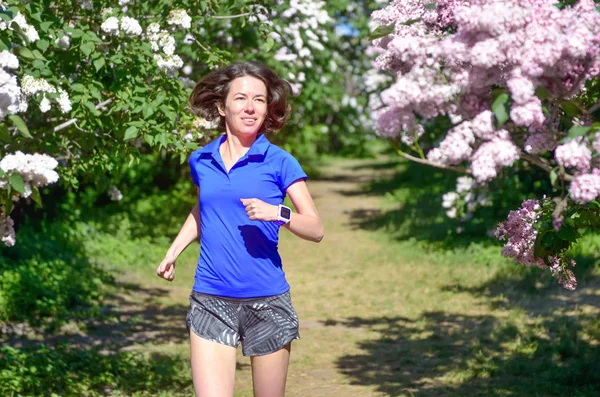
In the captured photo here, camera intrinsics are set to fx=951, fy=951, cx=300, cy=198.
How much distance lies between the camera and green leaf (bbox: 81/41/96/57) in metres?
5.42

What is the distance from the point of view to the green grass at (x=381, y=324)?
688 cm

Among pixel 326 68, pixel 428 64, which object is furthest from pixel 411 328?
pixel 326 68

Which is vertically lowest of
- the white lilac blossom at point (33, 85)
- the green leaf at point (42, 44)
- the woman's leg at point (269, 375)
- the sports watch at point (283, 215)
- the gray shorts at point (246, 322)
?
the woman's leg at point (269, 375)

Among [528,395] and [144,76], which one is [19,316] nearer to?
[144,76]

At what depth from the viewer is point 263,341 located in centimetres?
391

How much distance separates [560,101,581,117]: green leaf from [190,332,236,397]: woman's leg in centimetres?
168

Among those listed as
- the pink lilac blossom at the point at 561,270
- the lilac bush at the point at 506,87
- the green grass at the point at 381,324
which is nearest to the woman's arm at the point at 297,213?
the lilac bush at the point at 506,87

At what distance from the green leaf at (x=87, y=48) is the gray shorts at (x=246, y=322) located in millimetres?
2057

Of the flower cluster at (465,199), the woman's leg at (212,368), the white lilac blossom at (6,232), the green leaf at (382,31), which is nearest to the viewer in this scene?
the green leaf at (382,31)

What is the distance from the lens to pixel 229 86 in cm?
418

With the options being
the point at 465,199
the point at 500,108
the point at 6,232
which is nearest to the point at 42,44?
the point at 6,232

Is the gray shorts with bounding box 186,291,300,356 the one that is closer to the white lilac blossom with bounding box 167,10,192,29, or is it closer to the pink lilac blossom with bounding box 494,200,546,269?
the pink lilac blossom with bounding box 494,200,546,269

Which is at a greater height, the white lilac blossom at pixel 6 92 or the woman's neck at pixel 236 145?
the white lilac blossom at pixel 6 92

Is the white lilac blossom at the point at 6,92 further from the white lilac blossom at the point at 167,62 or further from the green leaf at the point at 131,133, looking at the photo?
the white lilac blossom at the point at 167,62
